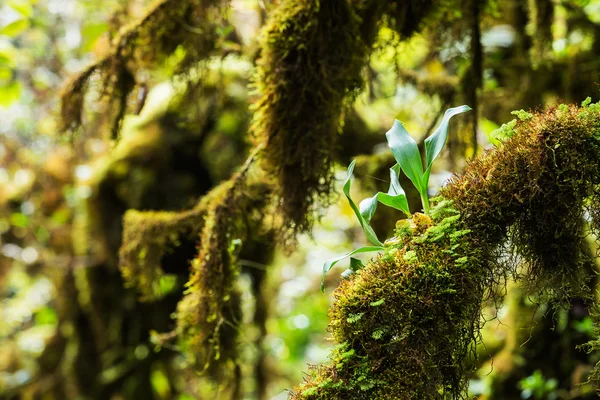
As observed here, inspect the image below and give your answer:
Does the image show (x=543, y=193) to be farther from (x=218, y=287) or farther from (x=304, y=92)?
(x=218, y=287)

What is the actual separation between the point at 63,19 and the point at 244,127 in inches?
181

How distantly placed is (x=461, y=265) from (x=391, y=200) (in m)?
0.29

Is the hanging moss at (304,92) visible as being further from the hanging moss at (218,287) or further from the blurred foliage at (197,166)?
the hanging moss at (218,287)

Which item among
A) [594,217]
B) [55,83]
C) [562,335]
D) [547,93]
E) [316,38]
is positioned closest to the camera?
[594,217]

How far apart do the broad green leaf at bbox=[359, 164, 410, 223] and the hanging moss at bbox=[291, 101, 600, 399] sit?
0.30 ft

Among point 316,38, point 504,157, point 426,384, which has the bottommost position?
point 426,384

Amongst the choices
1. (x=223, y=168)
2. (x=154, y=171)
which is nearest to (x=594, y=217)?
(x=223, y=168)

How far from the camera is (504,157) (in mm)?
1423

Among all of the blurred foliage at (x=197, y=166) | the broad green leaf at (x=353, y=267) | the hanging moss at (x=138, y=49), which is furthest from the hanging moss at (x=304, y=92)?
the broad green leaf at (x=353, y=267)

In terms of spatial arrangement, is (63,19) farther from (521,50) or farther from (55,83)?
(521,50)

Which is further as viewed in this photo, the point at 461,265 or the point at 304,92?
the point at 304,92

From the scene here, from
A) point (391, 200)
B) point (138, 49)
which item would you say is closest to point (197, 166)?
point (138, 49)

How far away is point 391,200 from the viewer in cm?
154

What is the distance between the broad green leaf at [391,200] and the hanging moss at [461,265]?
0.09m
